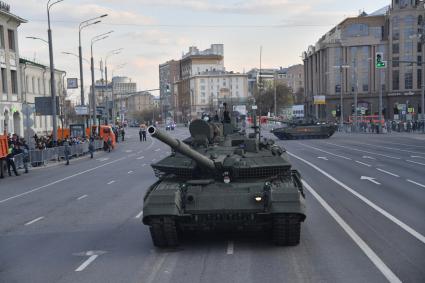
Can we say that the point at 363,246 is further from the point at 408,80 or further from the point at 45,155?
the point at 408,80

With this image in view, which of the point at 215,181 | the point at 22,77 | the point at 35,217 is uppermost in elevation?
the point at 22,77

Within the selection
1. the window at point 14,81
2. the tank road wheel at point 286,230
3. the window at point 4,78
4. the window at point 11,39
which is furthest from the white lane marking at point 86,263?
A: the window at point 11,39

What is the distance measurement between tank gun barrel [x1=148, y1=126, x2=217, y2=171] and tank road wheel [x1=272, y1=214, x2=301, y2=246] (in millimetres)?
1612

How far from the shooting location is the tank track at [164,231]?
10.8 metres

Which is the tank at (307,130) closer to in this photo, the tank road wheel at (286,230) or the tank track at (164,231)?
the tank road wheel at (286,230)

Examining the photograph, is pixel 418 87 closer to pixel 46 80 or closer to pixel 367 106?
pixel 367 106

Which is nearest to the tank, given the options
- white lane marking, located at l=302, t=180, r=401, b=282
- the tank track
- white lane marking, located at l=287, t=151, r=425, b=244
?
white lane marking, located at l=287, t=151, r=425, b=244

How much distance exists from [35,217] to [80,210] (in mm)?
1318

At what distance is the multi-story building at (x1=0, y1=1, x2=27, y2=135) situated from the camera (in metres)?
48.4

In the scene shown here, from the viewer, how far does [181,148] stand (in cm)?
1098

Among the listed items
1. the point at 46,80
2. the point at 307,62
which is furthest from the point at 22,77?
the point at 307,62

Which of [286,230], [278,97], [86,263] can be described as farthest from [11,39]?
[278,97]

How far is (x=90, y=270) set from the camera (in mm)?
9914

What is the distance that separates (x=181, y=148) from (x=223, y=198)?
115 cm
